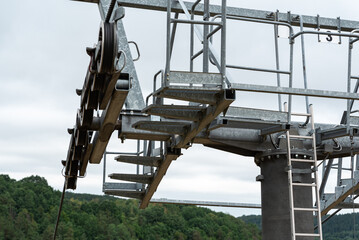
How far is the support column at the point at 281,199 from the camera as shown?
40.6 ft

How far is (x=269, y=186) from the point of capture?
501 inches

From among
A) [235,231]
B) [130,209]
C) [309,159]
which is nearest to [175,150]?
[309,159]

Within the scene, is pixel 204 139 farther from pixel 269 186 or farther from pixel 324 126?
pixel 324 126

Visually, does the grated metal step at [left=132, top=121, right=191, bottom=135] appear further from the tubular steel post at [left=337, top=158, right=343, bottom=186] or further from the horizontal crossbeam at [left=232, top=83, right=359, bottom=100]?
the tubular steel post at [left=337, top=158, right=343, bottom=186]

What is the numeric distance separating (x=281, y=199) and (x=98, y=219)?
7091 centimetres

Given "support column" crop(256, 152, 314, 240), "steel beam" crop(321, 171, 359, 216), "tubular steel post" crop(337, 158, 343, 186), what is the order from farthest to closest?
"tubular steel post" crop(337, 158, 343, 186)
"steel beam" crop(321, 171, 359, 216)
"support column" crop(256, 152, 314, 240)

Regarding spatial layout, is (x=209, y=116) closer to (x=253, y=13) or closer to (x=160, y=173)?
(x=160, y=173)

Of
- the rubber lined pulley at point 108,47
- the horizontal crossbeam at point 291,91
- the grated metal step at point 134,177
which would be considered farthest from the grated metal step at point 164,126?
the grated metal step at point 134,177

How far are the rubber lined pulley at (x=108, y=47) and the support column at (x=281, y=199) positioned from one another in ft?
17.6

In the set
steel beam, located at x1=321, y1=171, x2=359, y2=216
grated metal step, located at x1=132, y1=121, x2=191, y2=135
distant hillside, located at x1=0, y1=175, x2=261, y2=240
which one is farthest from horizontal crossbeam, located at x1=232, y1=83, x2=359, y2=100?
distant hillside, located at x1=0, y1=175, x2=261, y2=240

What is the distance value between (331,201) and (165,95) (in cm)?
764

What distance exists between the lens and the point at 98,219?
267 feet

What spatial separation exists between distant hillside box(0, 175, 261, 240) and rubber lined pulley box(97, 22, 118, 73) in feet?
190

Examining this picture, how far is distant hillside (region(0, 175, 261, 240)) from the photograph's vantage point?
69.7 metres
